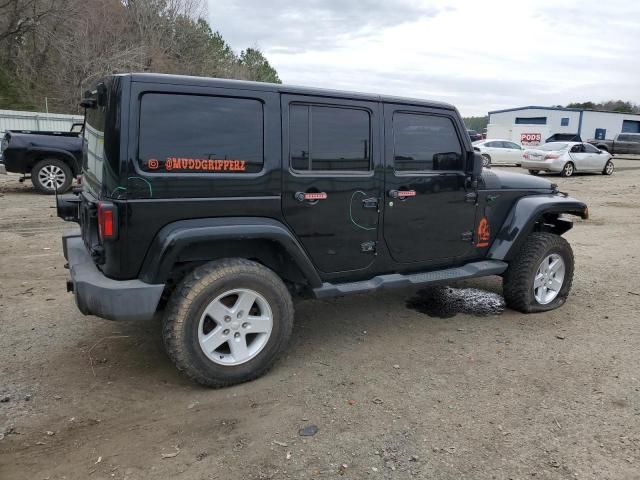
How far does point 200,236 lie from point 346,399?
1.42 meters

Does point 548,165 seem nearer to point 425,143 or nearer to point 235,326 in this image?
point 425,143

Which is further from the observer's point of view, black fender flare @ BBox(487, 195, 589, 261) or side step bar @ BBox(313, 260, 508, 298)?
black fender flare @ BBox(487, 195, 589, 261)

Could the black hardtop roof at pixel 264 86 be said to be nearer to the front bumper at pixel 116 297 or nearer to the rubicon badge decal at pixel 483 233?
the rubicon badge decal at pixel 483 233

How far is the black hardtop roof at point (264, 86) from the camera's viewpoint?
3.20 metres

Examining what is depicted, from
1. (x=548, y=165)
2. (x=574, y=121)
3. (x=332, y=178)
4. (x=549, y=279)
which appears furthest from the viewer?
(x=574, y=121)

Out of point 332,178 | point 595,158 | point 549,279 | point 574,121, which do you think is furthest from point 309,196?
point 574,121

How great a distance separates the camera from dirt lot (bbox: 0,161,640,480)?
277 centimetres

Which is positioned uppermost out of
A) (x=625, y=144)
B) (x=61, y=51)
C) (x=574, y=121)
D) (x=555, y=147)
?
(x=61, y=51)

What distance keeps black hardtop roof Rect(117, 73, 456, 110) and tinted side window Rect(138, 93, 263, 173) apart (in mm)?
88

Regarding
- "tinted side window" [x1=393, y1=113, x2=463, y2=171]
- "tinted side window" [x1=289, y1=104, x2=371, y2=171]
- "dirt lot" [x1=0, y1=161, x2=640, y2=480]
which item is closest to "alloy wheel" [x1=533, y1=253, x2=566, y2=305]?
"dirt lot" [x1=0, y1=161, x2=640, y2=480]

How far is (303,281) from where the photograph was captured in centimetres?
386

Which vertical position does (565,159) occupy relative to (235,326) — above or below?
above

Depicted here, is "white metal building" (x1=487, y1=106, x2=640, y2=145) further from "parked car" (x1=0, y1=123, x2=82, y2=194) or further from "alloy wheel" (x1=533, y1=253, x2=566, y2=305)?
"alloy wheel" (x1=533, y1=253, x2=566, y2=305)

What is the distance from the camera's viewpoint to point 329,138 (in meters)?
3.86
